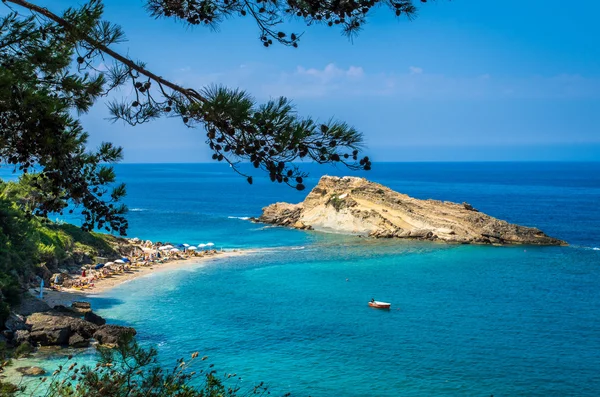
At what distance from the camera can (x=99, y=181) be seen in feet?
28.3

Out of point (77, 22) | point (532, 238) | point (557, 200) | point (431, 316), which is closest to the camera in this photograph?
point (77, 22)

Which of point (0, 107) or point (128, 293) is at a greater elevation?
point (0, 107)

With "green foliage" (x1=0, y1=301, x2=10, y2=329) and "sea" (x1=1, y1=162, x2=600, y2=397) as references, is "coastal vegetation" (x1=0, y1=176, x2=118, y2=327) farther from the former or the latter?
"sea" (x1=1, y1=162, x2=600, y2=397)

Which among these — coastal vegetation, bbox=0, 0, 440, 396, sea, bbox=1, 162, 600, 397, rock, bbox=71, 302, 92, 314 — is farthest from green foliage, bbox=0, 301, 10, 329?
coastal vegetation, bbox=0, 0, 440, 396

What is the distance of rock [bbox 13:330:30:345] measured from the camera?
23.8m

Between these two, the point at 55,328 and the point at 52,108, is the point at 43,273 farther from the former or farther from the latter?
the point at 52,108

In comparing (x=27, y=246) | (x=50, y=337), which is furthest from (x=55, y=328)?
(x=27, y=246)

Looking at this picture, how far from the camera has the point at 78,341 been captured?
2489 cm

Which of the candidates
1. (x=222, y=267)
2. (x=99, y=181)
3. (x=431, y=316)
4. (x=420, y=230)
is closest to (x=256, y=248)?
(x=222, y=267)

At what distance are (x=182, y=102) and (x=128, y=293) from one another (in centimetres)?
3179

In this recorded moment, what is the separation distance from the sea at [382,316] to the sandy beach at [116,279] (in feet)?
3.75

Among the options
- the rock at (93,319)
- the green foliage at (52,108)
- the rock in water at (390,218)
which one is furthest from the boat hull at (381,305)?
the rock in water at (390,218)

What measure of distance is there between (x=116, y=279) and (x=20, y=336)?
16906 millimetres

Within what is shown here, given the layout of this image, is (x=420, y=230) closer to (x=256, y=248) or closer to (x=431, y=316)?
(x=256, y=248)
